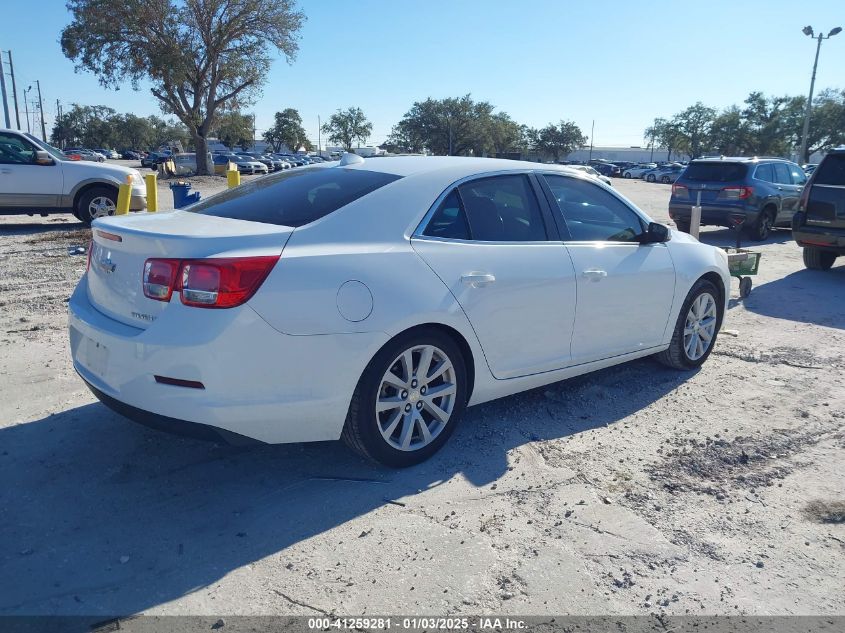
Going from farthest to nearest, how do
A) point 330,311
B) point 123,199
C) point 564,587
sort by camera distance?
point 123,199 → point 330,311 → point 564,587

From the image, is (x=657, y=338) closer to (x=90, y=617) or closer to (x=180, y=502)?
(x=180, y=502)

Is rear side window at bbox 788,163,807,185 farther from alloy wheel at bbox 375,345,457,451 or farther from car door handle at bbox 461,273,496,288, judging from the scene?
alloy wheel at bbox 375,345,457,451

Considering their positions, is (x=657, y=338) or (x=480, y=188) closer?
(x=480, y=188)

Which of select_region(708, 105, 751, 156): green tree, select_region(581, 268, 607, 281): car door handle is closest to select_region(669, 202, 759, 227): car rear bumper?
select_region(581, 268, 607, 281): car door handle

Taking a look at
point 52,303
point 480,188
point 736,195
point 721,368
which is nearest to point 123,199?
point 52,303

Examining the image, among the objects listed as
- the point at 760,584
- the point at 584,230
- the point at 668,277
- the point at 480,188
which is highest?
the point at 480,188

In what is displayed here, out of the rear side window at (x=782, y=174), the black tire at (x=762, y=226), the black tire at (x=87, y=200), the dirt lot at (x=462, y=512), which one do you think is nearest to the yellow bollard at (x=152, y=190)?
the black tire at (x=87, y=200)

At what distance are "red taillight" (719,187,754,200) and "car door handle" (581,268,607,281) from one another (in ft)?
34.3

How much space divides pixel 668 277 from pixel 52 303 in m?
5.90

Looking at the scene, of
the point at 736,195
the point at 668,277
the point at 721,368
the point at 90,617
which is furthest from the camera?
the point at 736,195

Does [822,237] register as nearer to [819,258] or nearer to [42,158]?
[819,258]

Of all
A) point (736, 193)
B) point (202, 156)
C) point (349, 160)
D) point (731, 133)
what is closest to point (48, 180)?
point (349, 160)

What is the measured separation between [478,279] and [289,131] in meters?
107

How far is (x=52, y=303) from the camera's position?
22.6 ft
